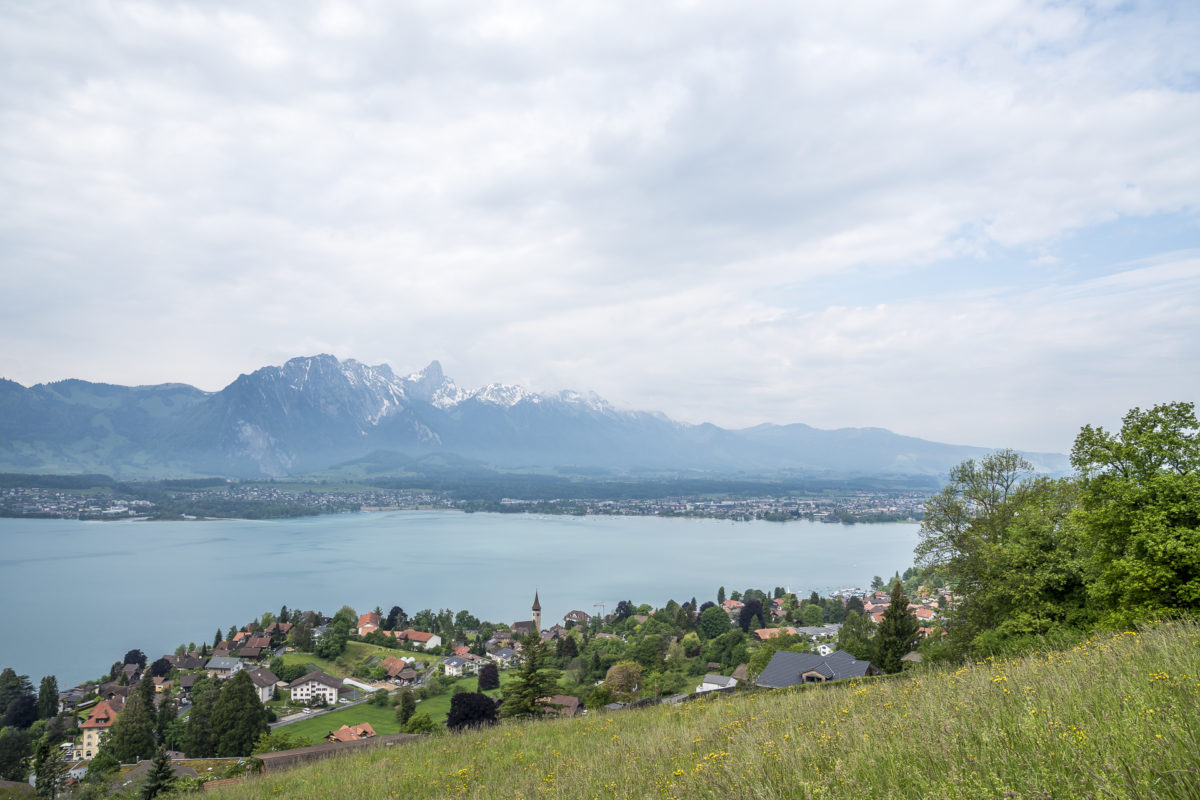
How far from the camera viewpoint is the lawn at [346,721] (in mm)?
30781

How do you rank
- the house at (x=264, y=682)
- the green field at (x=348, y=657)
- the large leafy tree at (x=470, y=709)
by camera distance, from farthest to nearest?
the green field at (x=348, y=657) → the house at (x=264, y=682) → the large leafy tree at (x=470, y=709)

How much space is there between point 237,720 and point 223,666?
61.7ft

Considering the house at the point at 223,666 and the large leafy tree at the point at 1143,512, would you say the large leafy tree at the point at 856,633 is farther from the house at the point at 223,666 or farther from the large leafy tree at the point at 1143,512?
the house at the point at 223,666

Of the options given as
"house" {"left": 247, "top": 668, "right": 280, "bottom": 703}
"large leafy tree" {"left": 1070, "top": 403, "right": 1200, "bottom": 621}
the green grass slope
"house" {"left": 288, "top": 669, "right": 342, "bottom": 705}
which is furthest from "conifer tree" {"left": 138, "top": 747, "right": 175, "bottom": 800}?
"house" {"left": 247, "top": 668, "right": 280, "bottom": 703}

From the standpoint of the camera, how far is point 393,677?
44.5 metres

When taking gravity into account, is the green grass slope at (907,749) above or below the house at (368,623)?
above

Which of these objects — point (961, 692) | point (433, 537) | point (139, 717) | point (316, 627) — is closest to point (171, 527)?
point (433, 537)

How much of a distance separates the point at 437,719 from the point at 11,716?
26788 millimetres

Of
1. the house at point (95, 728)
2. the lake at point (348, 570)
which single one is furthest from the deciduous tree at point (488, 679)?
the lake at point (348, 570)

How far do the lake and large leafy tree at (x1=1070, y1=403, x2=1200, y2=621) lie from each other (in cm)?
5635

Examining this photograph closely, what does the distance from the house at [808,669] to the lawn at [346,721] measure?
20572 mm

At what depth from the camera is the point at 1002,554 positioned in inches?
566

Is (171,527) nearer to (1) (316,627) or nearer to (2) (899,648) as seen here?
(1) (316,627)

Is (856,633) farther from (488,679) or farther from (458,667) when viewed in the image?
(458,667)
